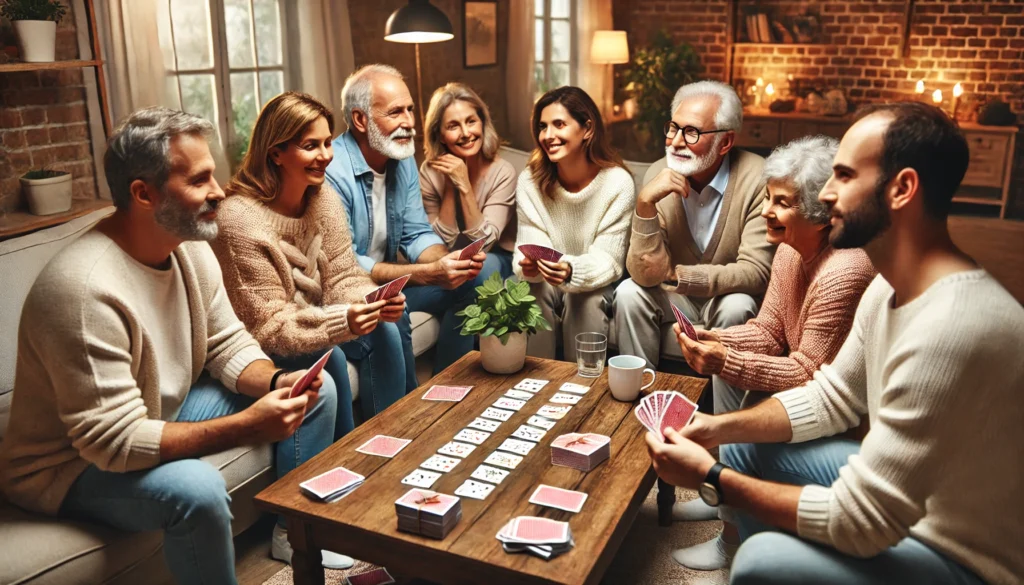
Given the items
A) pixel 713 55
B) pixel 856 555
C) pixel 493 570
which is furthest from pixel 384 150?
pixel 713 55

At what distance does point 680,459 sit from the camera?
1.76 metres

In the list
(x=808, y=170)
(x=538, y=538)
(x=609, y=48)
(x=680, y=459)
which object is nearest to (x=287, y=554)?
(x=538, y=538)

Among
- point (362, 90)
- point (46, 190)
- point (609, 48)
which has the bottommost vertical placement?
point (46, 190)

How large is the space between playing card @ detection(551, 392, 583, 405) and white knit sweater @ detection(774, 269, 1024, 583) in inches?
37.7

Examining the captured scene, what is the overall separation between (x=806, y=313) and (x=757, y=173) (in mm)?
961

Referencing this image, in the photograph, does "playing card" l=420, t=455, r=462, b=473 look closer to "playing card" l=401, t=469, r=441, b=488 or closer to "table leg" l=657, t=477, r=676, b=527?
"playing card" l=401, t=469, r=441, b=488

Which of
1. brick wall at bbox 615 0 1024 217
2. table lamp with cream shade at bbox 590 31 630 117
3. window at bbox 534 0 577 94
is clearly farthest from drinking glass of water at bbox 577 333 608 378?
brick wall at bbox 615 0 1024 217

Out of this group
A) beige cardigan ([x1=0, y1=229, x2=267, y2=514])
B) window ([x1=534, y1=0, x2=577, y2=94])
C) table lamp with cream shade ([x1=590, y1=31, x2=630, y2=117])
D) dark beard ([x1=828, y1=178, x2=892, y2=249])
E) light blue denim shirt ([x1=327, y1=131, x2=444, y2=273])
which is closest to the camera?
dark beard ([x1=828, y1=178, x2=892, y2=249])

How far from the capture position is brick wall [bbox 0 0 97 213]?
318cm

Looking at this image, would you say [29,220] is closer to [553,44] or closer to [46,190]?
[46,190]

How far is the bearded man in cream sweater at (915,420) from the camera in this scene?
145cm

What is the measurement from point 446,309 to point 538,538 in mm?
1786

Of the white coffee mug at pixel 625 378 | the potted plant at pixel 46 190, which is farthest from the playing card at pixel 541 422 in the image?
the potted plant at pixel 46 190

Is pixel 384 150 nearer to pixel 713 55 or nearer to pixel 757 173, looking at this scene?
pixel 757 173
